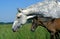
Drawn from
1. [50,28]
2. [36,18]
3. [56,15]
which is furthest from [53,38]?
[56,15]

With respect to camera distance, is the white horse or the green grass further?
the white horse

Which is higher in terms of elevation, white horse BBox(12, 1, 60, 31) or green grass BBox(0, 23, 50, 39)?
white horse BBox(12, 1, 60, 31)

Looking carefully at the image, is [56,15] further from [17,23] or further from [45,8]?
[17,23]

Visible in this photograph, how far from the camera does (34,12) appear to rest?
839cm

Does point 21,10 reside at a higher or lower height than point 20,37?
higher

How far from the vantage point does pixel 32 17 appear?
781 centimetres

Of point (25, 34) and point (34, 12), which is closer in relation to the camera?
point (25, 34)

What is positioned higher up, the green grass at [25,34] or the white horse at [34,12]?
the white horse at [34,12]

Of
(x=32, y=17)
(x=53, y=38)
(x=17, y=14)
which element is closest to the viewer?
(x=53, y=38)

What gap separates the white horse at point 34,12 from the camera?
837 centimetres

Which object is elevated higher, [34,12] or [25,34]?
[34,12]

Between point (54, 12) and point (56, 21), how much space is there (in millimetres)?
1173

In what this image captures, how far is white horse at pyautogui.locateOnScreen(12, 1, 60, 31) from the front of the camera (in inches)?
330

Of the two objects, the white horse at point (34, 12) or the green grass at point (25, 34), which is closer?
the green grass at point (25, 34)
